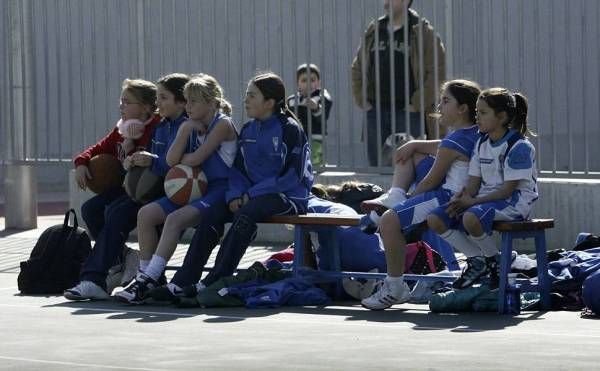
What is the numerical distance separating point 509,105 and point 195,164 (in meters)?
2.08

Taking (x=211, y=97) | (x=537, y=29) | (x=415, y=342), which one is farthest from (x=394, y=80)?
(x=415, y=342)

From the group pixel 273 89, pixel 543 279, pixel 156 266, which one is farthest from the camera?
pixel 273 89

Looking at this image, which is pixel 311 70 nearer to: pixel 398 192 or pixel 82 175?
pixel 82 175

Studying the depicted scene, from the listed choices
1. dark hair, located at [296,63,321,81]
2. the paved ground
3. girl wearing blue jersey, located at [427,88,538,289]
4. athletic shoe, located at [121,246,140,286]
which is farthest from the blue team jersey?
dark hair, located at [296,63,321,81]

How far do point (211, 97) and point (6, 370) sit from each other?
3525mm

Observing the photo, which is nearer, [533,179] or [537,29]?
[533,179]

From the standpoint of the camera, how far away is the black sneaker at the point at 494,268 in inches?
393

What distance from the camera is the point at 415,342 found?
8.64m

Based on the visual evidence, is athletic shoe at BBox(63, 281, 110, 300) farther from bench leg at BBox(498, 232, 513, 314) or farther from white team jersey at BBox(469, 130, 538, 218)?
bench leg at BBox(498, 232, 513, 314)

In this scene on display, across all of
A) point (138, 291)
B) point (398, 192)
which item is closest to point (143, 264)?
point (138, 291)

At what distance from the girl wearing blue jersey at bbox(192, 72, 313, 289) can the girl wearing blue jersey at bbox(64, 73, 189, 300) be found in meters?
0.51

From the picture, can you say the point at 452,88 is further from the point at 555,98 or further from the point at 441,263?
the point at 555,98

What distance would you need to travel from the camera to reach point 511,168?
992 centimetres

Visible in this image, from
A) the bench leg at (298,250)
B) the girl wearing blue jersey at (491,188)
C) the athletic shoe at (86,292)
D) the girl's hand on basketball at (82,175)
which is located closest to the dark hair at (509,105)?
the girl wearing blue jersey at (491,188)
